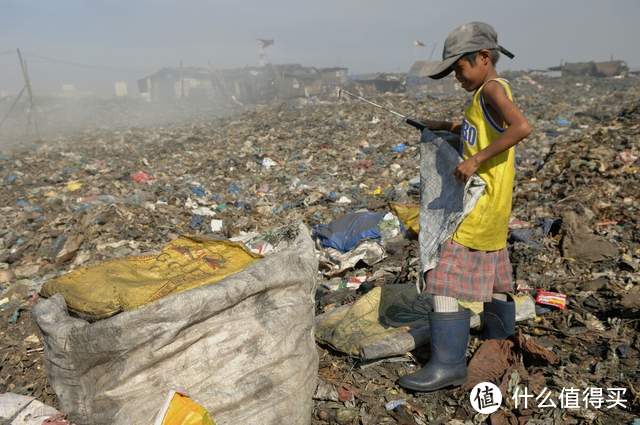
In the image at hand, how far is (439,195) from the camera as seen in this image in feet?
6.96

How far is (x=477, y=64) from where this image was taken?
78.3 inches

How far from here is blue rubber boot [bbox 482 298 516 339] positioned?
94.7 inches

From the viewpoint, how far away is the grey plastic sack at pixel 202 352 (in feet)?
5.06

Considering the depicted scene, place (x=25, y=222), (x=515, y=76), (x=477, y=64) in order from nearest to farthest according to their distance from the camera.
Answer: (x=477, y=64) → (x=25, y=222) → (x=515, y=76)

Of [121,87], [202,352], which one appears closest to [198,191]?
[202,352]

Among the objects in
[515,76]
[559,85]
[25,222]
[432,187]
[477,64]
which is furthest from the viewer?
[515,76]

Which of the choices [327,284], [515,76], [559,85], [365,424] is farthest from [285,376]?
[515,76]

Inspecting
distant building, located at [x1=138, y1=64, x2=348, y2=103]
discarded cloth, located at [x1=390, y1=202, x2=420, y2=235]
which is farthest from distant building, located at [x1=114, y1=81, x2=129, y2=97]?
discarded cloth, located at [x1=390, y1=202, x2=420, y2=235]

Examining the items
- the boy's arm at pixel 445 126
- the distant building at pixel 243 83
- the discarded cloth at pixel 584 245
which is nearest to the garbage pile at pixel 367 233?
the discarded cloth at pixel 584 245

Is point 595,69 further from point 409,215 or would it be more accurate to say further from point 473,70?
point 473,70

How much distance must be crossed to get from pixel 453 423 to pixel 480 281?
0.63 metres

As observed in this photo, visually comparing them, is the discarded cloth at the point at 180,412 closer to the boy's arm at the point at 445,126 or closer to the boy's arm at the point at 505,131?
the boy's arm at the point at 505,131

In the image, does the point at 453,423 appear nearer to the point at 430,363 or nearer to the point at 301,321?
the point at 430,363

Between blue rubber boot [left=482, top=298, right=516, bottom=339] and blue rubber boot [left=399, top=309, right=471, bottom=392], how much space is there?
35 centimetres
